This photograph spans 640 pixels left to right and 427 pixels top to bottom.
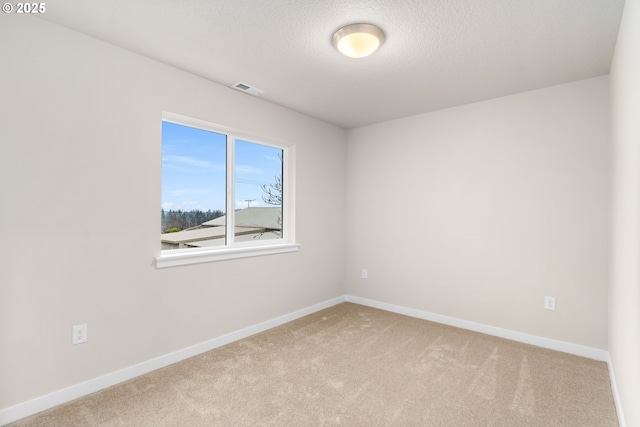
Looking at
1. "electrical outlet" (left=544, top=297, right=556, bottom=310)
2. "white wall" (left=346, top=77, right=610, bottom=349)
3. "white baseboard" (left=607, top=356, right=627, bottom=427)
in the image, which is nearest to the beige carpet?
"white baseboard" (left=607, top=356, right=627, bottom=427)

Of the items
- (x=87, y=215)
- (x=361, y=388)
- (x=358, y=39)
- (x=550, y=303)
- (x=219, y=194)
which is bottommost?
(x=361, y=388)

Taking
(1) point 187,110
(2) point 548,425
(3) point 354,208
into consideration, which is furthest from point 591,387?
(1) point 187,110

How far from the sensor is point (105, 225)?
222 centimetres

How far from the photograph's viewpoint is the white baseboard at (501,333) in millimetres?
2695

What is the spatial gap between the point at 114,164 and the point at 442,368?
289 centimetres

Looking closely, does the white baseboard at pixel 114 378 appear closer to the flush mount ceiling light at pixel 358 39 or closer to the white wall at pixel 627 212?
the flush mount ceiling light at pixel 358 39

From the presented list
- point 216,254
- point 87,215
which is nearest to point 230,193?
point 216,254

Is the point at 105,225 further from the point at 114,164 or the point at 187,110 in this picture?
the point at 187,110

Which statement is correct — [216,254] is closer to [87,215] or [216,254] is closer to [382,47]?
[87,215]

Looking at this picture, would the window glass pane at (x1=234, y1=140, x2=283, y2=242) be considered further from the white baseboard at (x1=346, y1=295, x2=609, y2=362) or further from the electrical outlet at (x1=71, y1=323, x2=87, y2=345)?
the white baseboard at (x1=346, y1=295, x2=609, y2=362)

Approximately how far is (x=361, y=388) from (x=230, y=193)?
207 centimetres

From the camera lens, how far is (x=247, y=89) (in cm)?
300

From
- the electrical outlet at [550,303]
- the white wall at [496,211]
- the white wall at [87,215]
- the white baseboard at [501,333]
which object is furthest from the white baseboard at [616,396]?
the white wall at [87,215]

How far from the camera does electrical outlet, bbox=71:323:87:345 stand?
2078 millimetres
